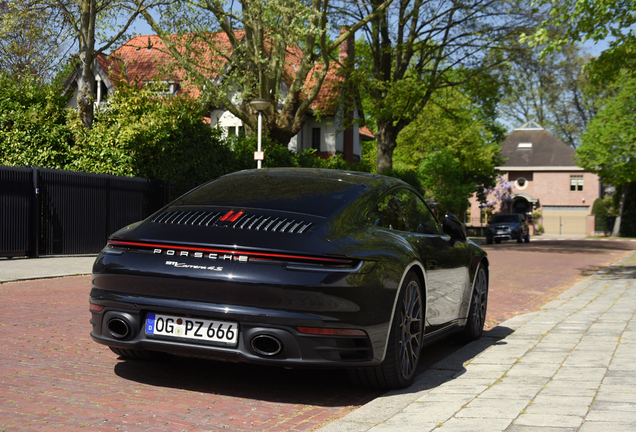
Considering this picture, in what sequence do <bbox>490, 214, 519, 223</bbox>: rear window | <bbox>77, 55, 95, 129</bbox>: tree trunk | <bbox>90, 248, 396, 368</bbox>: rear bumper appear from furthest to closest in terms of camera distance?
<bbox>490, 214, 519, 223</bbox>: rear window, <bbox>77, 55, 95, 129</bbox>: tree trunk, <bbox>90, 248, 396, 368</bbox>: rear bumper

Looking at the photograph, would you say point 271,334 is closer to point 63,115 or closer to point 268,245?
point 268,245

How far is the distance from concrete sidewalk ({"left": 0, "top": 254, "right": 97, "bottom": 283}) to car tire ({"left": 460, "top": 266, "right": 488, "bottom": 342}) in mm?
7373

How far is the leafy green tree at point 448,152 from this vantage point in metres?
45.9

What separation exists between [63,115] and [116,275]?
16.0m

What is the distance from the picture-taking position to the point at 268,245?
4242mm

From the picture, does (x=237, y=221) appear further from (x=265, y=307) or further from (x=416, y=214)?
(x=416, y=214)

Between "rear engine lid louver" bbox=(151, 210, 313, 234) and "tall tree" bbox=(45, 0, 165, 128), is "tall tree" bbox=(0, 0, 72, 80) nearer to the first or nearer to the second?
"tall tree" bbox=(45, 0, 165, 128)

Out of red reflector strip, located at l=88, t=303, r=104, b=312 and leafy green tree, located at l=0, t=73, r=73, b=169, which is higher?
leafy green tree, located at l=0, t=73, r=73, b=169

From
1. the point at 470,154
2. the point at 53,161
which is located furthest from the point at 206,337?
the point at 470,154

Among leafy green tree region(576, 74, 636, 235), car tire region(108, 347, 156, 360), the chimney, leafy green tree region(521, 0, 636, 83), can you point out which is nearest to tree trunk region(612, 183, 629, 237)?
leafy green tree region(576, 74, 636, 235)

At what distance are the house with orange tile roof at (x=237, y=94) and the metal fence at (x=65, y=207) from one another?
10.3ft

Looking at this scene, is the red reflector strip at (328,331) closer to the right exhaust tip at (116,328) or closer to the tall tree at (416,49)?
the right exhaust tip at (116,328)

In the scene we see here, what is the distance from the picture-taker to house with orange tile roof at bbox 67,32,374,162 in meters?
22.6

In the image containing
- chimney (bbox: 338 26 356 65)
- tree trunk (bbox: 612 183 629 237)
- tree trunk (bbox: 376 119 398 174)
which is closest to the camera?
chimney (bbox: 338 26 356 65)
